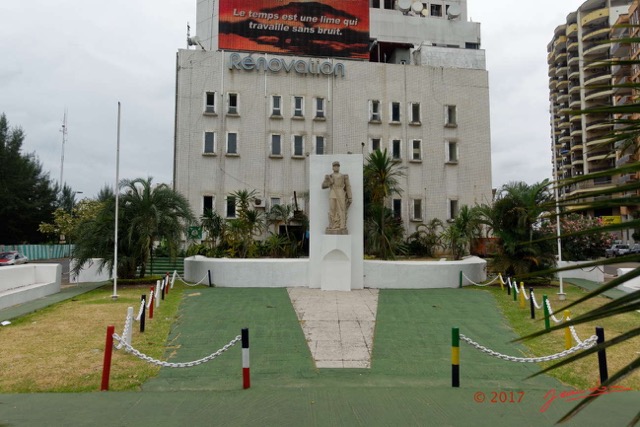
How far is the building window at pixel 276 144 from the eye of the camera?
3262 cm

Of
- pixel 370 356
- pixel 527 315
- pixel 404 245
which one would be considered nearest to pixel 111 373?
pixel 370 356

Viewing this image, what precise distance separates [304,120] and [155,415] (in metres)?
28.6

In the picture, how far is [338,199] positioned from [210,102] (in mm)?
18065

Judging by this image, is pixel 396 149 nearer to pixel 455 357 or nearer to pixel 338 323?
pixel 338 323

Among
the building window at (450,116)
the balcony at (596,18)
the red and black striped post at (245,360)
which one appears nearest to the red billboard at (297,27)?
the building window at (450,116)

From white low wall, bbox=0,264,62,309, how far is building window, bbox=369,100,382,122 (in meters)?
22.5

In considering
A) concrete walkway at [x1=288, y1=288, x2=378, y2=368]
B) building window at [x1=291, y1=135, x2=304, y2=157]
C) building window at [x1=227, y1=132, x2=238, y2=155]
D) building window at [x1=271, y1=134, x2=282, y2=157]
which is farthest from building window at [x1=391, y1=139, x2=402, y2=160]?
concrete walkway at [x1=288, y1=288, x2=378, y2=368]

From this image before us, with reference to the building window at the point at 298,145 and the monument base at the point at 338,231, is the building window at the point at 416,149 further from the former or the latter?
the monument base at the point at 338,231

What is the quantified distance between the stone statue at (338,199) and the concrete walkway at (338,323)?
2341 millimetres

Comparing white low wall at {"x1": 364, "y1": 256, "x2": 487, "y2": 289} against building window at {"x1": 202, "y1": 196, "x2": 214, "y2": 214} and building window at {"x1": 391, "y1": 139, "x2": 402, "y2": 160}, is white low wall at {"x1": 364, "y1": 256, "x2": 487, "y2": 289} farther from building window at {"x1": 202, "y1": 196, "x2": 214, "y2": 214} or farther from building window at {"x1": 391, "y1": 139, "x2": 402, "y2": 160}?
building window at {"x1": 391, "y1": 139, "x2": 402, "y2": 160}

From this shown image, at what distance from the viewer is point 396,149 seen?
1352 inches

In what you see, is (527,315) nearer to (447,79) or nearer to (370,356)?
(370,356)

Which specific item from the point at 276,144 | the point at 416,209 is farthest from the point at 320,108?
the point at 416,209

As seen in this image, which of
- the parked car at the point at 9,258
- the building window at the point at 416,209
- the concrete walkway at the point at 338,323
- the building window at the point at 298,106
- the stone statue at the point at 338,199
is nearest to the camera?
the concrete walkway at the point at 338,323
